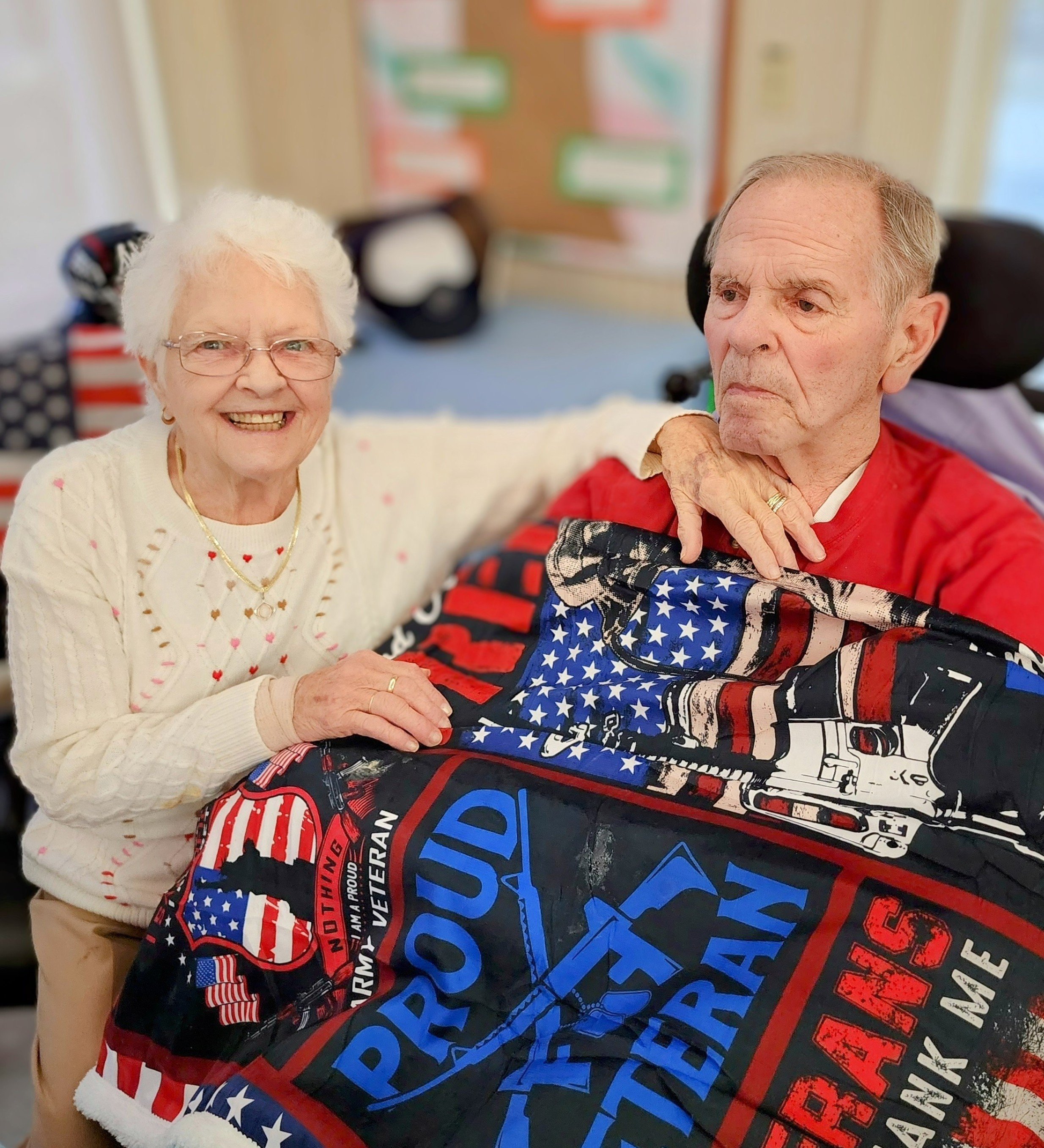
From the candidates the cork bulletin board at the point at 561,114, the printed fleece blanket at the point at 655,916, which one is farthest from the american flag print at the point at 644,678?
the cork bulletin board at the point at 561,114

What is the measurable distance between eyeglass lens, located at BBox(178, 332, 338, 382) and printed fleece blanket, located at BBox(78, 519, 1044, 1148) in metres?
0.46

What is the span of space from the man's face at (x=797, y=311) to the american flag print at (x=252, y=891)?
722 millimetres

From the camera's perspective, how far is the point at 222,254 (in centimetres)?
126

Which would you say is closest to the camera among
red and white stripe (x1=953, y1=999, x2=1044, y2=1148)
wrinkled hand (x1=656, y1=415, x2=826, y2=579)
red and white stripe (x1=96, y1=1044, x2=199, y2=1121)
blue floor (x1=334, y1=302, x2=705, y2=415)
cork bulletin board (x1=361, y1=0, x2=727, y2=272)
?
red and white stripe (x1=953, y1=999, x2=1044, y2=1148)

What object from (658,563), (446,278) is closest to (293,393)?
(658,563)

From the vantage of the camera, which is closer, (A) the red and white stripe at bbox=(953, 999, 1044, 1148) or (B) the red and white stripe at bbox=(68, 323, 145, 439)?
(A) the red and white stripe at bbox=(953, 999, 1044, 1148)

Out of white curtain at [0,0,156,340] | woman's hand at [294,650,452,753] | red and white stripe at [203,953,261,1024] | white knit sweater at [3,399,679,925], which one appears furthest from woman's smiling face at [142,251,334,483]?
white curtain at [0,0,156,340]

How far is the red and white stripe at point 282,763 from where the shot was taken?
50.5 inches

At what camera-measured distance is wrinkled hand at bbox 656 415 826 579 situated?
1307 mm

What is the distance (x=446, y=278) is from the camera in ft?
12.0

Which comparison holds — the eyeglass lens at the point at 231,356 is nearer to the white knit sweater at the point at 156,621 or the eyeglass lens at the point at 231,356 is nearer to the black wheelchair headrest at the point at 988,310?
the white knit sweater at the point at 156,621

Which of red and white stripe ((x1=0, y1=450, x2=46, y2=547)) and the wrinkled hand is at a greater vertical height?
the wrinkled hand

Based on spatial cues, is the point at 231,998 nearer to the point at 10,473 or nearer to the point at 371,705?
the point at 371,705

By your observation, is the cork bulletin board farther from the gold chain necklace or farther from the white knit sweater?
the gold chain necklace
